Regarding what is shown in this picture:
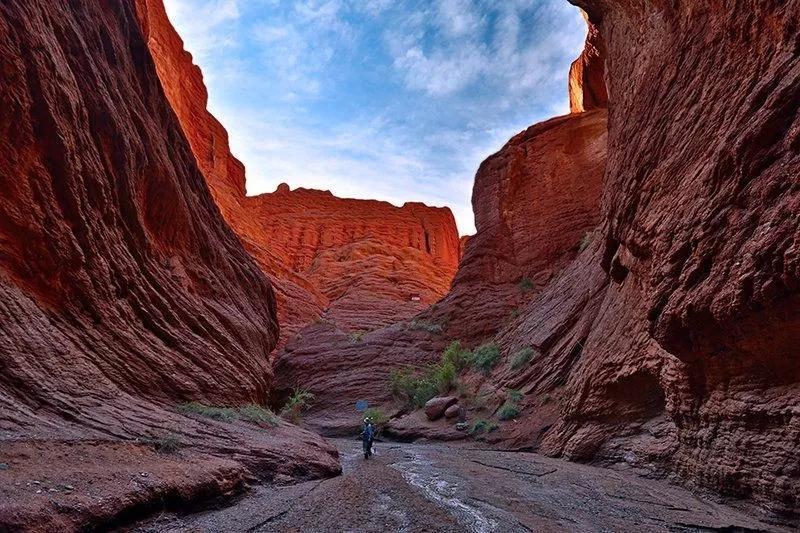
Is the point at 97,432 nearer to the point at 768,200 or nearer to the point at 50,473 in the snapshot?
the point at 50,473

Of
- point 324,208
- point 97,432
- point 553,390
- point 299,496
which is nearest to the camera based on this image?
point 97,432

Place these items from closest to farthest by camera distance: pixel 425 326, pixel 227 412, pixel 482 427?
1. pixel 227 412
2. pixel 482 427
3. pixel 425 326

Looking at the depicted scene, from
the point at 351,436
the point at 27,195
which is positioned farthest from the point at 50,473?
the point at 351,436

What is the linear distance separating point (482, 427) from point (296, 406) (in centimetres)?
1009

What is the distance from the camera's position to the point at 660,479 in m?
8.30

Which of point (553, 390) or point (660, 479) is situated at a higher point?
point (553, 390)

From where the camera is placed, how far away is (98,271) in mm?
9758

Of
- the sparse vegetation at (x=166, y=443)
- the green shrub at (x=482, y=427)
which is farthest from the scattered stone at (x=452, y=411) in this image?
the sparse vegetation at (x=166, y=443)

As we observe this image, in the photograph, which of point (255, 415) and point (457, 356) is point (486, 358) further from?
point (255, 415)

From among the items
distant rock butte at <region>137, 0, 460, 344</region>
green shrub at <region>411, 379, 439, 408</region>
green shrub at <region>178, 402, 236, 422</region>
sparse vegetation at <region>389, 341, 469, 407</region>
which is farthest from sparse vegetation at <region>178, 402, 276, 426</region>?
distant rock butte at <region>137, 0, 460, 344</region>

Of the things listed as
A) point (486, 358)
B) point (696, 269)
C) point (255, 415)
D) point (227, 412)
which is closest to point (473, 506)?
point (696, 269)

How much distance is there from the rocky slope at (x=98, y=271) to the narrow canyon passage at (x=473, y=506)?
3.58ft

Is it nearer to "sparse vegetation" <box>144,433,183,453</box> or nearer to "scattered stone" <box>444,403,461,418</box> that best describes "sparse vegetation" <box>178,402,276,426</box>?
"sparse vegetation" <box>144,433,183,453</box>

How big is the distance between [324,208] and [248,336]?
51.0 meters
